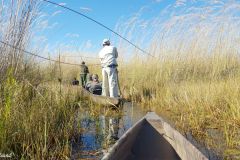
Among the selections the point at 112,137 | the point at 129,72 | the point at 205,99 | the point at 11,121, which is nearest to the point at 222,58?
the point at 205,99

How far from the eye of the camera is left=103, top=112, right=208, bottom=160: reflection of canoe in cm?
376

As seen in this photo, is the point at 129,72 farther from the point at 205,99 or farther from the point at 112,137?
the point at 112,137

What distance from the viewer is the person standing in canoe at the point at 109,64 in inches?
377

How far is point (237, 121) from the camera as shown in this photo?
5.61 metres

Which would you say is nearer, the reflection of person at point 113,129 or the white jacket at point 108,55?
the reflection of person at point 113,129

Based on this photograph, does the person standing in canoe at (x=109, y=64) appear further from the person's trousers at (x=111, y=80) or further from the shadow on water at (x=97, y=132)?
the shadow on water at (x=97, y=132)

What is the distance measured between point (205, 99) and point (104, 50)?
350cm

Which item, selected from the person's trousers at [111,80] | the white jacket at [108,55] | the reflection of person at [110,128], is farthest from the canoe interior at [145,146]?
the person's trousers at [111,80]

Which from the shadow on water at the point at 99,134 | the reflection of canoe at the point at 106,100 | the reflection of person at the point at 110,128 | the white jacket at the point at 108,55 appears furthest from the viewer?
the white jacket at the point at 108,55

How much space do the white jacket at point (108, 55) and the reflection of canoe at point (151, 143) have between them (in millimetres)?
4777

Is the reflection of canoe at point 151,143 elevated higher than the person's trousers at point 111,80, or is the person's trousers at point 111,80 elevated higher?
the person's trousers at point 111,80

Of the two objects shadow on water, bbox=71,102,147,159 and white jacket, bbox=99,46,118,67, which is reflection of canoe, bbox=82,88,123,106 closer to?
shadow on water, bbox=71,102,147,159

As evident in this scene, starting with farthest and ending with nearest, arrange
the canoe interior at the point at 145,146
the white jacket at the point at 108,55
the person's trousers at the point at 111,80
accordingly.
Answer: the person's trousers at the point at 111,80 → the white jacket at the point at 108,55 → the canoe interior at the point at 145,146

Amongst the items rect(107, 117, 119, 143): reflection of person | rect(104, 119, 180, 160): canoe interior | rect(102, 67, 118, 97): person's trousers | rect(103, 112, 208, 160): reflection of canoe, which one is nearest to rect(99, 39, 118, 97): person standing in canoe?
rect(102, 67, 118, 97): person's trousers
